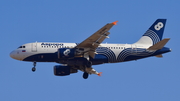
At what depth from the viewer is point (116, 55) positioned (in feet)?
189

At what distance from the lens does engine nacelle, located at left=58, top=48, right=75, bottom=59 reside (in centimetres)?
5475

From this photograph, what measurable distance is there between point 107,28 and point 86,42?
503 cm

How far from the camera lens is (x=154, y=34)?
62094 millimetres

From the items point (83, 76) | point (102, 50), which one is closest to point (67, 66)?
point (83, 76)

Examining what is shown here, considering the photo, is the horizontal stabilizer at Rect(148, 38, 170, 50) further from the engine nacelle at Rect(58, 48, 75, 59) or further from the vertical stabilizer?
the engine nacelle at Rect(58, 48, 75, 59)

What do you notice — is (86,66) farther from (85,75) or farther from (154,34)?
(154,34)

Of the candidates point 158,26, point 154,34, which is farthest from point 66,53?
point 158,26

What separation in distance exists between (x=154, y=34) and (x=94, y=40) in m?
12.2

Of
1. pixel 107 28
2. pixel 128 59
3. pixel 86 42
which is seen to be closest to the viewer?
pixel 107 28

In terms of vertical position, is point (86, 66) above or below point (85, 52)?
below

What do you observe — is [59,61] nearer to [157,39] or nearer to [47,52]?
[47,52]

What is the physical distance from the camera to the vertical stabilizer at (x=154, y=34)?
61353mm

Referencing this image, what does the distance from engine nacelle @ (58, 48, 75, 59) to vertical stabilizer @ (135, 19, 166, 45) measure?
10.9 metres

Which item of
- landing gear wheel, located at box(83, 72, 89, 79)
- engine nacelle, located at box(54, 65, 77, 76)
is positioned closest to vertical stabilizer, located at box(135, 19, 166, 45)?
landing gear wheel, located at box(83, 72, 89, 79)
